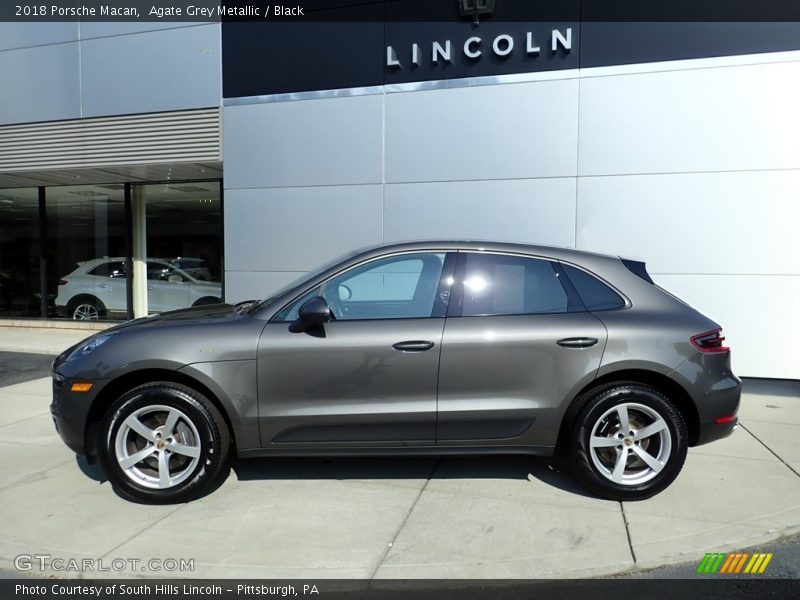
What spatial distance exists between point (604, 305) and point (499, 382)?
0.90 meters

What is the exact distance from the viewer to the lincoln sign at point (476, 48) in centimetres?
727

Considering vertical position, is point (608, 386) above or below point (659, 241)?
below

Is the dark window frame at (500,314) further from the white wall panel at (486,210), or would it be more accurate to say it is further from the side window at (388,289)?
the white wall panel at (486,210)

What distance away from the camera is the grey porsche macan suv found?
11.7 feet

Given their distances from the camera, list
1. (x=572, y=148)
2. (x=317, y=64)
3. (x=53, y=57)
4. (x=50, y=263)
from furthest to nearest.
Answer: (x=50, y=263), (x=53, y=57), (x=317, y=64), (x=572, y=148)

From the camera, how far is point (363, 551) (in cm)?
315

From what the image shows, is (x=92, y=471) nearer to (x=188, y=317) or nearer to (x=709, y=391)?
(x=188, y=317)

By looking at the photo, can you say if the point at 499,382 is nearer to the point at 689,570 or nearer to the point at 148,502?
the point at 689,570

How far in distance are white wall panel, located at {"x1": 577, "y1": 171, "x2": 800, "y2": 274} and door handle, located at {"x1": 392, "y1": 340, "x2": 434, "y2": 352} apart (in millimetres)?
4471

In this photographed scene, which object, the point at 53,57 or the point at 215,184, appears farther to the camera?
the point at 215,184

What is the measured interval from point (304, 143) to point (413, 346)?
5.66 m

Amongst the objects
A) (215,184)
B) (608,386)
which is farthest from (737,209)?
(215,184)

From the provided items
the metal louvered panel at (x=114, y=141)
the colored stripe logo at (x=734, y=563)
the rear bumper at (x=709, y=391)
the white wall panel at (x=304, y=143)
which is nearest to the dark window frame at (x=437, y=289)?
the rear bumper at (x=709, y=391)

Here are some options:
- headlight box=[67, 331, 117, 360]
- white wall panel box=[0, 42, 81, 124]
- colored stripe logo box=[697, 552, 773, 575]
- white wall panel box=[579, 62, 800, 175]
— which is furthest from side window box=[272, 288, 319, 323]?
white wall panel box=[0, 42, 81, 124]
